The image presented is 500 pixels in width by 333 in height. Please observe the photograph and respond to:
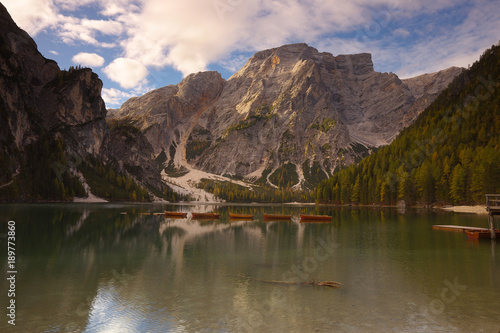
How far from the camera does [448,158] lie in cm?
14325

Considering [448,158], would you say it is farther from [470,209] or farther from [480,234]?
[480,234]

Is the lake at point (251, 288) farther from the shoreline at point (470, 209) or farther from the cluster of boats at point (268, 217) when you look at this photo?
the shoreline at point (470, 209)

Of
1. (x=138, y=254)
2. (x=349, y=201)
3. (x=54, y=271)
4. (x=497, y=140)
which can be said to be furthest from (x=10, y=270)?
(x=349, y=201)

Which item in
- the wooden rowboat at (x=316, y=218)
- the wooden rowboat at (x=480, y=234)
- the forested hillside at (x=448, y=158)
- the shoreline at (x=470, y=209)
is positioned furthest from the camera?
the forested hillside at (x=448, y=158)

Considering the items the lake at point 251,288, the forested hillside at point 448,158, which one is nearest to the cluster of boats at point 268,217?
the lake at point 251,288

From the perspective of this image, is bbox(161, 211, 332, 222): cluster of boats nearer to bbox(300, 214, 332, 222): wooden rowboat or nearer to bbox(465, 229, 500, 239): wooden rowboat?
bbox(300, 214, 332, 222): wooden rowboat

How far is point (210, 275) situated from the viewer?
2781cm

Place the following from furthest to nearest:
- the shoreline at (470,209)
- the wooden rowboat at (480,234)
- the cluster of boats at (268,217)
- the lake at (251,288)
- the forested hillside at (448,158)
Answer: the forested hillside at (448,158), the shoreline at (470,209), the cluster of boats at (268,217), the wooden rowboat at (480,234), the lake at (251,288)

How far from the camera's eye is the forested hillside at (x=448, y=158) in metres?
122

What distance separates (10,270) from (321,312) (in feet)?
88.4

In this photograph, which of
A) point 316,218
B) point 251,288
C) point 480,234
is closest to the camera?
point 251,288

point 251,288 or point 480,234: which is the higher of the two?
point 480,234

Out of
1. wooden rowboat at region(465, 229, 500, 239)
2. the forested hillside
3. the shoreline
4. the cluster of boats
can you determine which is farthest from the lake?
the forested hillside

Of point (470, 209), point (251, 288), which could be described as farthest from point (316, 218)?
point (251, 288)
